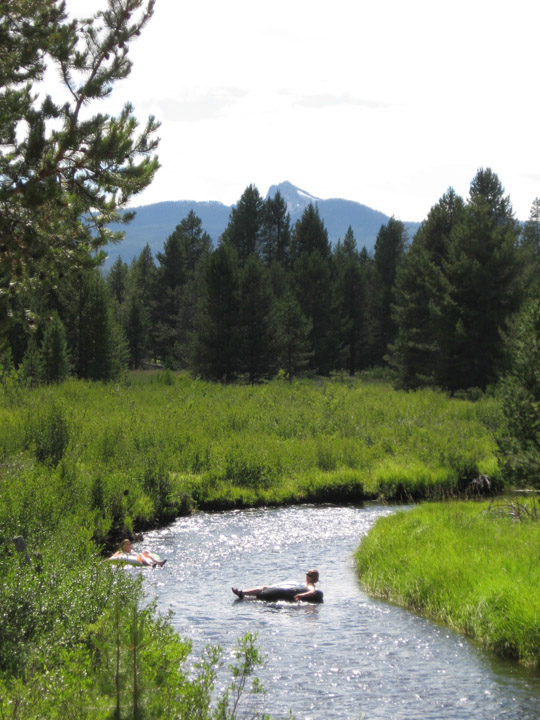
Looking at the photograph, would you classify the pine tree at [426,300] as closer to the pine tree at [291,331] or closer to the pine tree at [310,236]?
the pine tree at [291,331]

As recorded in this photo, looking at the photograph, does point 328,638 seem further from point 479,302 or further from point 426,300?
point 426,300

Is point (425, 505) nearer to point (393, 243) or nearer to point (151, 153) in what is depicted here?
point (151, 153)

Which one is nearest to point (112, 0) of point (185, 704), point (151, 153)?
point (151, 153)

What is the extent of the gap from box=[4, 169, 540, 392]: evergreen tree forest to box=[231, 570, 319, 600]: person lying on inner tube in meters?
15.4

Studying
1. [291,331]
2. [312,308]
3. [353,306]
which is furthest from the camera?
[353,306]

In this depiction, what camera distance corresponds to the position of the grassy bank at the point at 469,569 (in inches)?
396

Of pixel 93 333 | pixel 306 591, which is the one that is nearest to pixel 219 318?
pixel 93 333

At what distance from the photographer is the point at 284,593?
39.6 feet

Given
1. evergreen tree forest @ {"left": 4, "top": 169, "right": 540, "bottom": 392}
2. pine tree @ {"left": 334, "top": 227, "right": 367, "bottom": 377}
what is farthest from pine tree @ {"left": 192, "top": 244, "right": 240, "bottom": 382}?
pine tree @ {"left": 334, "top": 227, "right": 367, "bottom": 377}

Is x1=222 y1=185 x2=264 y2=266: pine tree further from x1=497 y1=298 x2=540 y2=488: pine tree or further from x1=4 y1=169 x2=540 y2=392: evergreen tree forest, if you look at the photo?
x1=497 y1=298 x2=540 y2=488: pine tree

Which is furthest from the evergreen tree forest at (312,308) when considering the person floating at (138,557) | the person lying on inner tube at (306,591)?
the person lying on inner tube at (306,591)

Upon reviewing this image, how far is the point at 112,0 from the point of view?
8.75 m

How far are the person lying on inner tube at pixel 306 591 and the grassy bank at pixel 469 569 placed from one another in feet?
3.70

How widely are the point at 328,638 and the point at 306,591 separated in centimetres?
160
